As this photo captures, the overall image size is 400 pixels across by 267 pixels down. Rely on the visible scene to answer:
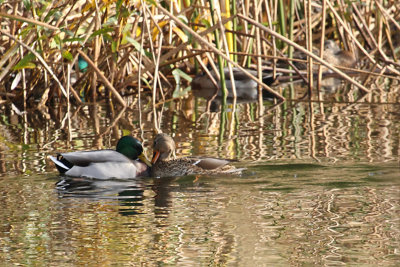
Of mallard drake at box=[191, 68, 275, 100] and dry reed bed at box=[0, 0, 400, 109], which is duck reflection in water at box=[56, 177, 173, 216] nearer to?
dry reed bed at box=[0, 0, 400, 109]

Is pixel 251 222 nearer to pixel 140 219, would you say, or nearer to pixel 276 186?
pixel 140 219

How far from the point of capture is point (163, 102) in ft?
33.8

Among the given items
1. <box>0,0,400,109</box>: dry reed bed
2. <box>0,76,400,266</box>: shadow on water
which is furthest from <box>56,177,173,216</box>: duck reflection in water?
<box>0,0,400,109</box>: dry reed bed

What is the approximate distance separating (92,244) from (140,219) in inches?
23.8

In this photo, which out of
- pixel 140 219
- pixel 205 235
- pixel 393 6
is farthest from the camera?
pixel 393 6

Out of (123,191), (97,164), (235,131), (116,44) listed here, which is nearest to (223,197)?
(123,191)

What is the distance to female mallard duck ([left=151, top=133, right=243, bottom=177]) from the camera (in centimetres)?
610

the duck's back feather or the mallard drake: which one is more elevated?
the mallard drake

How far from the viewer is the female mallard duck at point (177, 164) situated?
240 inches

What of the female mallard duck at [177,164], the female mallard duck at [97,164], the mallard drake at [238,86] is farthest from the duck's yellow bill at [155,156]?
the mallard drake at [238,86]

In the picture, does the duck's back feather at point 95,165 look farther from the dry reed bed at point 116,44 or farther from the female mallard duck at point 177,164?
the dry reed bed at point 116,44

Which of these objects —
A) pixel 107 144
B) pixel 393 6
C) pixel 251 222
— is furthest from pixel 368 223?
pixel 393 6

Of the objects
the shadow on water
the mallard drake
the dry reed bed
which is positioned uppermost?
the dry reed bed

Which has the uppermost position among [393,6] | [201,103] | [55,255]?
[393,6]
